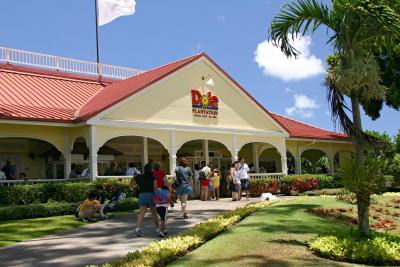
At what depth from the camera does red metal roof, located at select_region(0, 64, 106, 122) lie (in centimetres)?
1834

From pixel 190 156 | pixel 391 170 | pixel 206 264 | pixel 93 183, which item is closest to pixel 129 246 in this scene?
pixel 206 264

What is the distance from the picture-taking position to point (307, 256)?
8.11 metres

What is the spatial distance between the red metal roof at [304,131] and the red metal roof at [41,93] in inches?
414

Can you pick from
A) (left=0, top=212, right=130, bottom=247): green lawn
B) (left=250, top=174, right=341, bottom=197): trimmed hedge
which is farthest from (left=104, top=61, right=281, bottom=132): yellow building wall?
(left=0, top=212, right=130, bottom=247): green lawn

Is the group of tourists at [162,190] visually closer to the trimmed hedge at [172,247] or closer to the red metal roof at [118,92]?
the trimmed hedge at [172,247]

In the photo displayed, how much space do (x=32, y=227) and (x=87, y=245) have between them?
3257mm

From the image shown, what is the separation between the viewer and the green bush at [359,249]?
26.2 feet

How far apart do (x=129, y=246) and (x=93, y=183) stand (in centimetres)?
750

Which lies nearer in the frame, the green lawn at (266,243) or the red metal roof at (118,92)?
the green lawn at (266,243)

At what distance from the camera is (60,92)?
73.2 feet

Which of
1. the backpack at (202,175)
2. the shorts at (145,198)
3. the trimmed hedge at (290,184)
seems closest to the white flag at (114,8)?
the trimmed hedge at (290,184)

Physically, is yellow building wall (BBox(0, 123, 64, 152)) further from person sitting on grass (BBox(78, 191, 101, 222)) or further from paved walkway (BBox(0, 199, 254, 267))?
paved walkway (BBox(0, 199, 254, 267))

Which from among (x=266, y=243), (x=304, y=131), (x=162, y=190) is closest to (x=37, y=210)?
(x=162, y=190)

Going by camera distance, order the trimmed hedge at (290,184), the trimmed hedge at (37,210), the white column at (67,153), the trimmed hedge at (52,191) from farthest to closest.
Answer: the trimmed hedge at (290,184)
the white column at (67,153)
the trimmed hedge at (52,191)
the trimmed hedge at (37,210)
